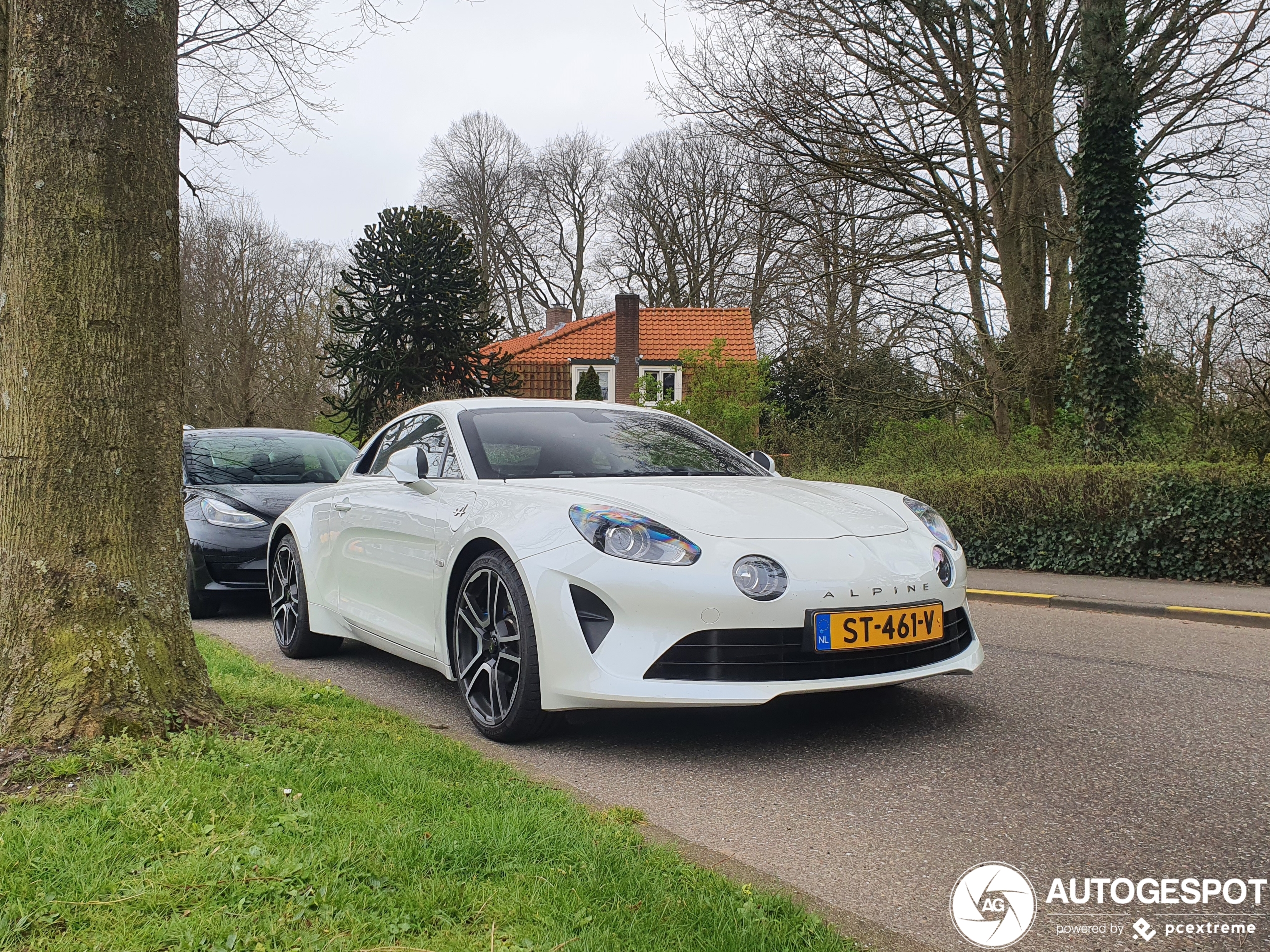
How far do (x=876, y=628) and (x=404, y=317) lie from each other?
2253 centimetres

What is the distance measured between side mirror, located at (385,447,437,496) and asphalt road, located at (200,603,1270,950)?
1078mm

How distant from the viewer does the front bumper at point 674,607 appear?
372 cm

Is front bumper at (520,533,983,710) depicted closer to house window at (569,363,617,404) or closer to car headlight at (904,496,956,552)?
car headlight at (904,496,956,552)

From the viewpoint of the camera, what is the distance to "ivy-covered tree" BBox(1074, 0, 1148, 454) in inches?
512

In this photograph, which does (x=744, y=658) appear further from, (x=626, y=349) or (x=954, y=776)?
(x=626, y=349)

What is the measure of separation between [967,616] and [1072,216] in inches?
543

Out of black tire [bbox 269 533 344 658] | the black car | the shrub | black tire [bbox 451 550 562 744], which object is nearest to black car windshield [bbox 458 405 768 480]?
black tire [bbox 451 550 562 744]

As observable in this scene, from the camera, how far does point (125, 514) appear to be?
3.53m

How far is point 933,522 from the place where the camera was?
468 centimetres

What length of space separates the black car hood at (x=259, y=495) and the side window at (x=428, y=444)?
6.90 feet

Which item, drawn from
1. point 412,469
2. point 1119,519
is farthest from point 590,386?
point 412,469

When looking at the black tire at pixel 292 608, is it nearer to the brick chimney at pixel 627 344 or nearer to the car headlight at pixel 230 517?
the car headlight at pixel 230 517

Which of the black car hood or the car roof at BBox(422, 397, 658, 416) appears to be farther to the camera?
the black car hood

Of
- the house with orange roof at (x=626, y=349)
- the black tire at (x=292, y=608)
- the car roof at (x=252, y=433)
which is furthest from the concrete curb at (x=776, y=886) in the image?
the house with orange roof at (x=626, y=349)
